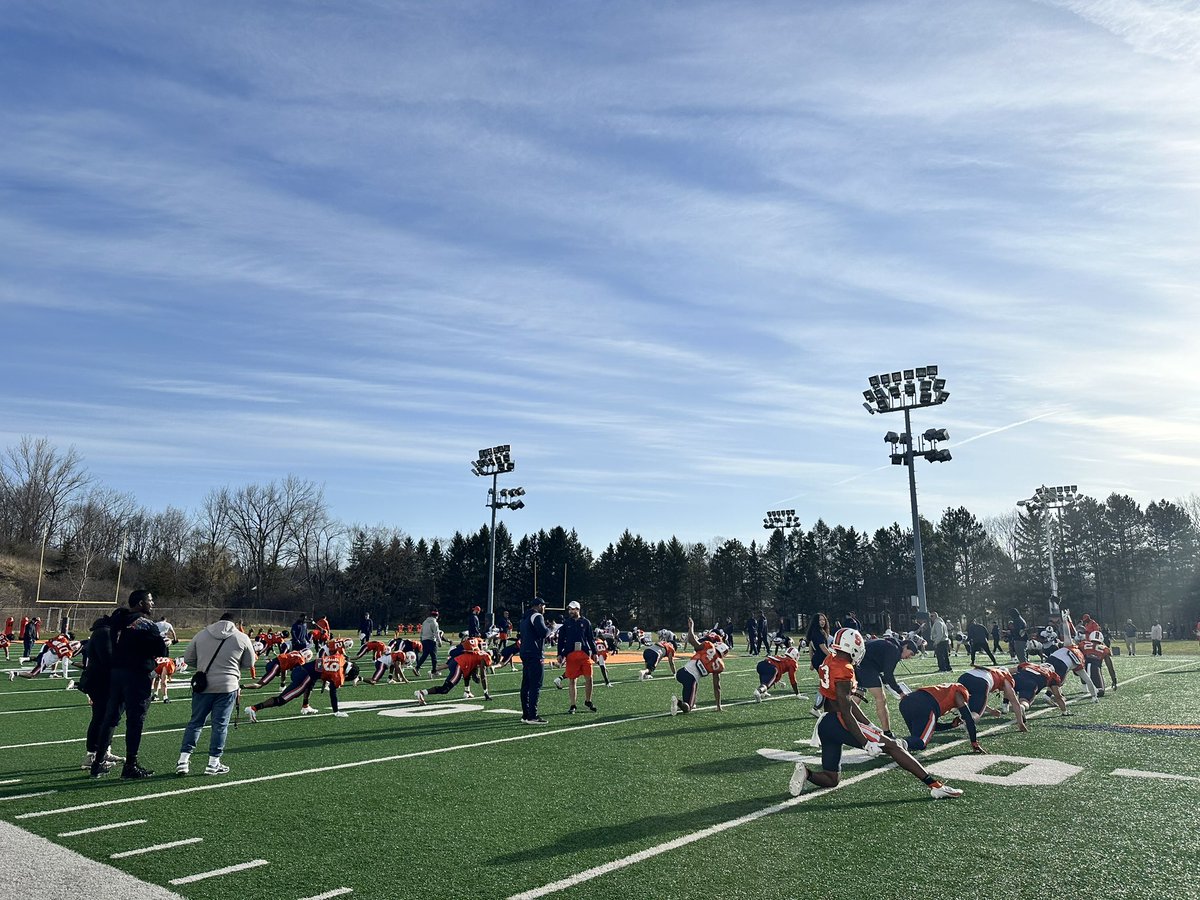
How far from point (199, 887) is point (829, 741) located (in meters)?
5.35

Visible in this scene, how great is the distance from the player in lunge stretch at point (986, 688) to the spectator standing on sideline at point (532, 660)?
6.33 metres

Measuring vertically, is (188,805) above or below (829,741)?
below

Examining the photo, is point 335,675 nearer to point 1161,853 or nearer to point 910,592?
point 1161,853

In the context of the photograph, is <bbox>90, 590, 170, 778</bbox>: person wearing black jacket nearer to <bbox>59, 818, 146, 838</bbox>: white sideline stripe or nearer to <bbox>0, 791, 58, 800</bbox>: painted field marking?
<bbox>0, 791, 58, 800</bbox>: painted field marking

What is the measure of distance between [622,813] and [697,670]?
7434mm

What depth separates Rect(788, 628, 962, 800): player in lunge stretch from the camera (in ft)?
24.5

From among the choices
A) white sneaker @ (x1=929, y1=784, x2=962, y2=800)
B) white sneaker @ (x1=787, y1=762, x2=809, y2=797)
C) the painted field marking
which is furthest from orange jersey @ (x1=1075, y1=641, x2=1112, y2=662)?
the painted field marking

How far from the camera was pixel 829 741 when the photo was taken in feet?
25.5

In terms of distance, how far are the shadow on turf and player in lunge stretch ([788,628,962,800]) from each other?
477 mm

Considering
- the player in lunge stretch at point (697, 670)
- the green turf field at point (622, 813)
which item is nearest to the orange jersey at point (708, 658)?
the player in lunge stretch at point (697, 670)

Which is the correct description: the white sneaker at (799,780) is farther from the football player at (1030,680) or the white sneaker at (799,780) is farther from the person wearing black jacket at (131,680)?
the person wearing black jacket at (131,680)

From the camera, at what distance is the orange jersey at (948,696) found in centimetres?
967

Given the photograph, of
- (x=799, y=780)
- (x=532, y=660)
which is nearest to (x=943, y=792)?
(x=799, y=780)

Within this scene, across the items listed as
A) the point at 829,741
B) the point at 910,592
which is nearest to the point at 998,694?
the point at 829,741
